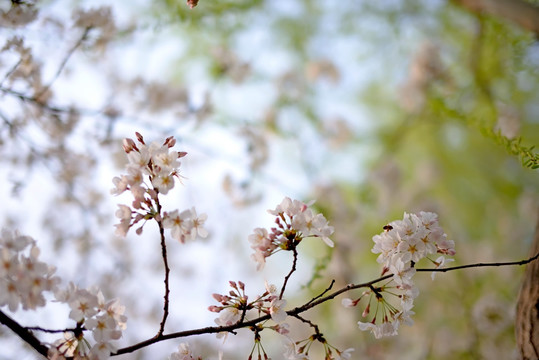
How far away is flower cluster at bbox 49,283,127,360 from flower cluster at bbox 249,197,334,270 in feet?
0.80

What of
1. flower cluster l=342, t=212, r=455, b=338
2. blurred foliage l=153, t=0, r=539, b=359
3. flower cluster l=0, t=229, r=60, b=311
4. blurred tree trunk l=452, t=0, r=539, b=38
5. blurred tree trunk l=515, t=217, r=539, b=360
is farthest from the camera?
blurred foliage l=153, t=0, r=539, b=359

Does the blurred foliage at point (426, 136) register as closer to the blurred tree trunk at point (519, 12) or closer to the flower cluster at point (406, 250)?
the blurred tree trunk at point (519, 12)

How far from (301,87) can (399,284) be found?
2.33 metres

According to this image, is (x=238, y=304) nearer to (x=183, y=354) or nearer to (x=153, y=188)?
(x=183, y=354)

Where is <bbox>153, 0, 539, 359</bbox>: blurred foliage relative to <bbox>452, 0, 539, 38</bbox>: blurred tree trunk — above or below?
above

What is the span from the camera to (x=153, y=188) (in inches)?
27.7

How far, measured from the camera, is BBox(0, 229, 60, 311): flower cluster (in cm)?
61

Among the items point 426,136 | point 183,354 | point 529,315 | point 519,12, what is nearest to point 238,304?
point 183,354

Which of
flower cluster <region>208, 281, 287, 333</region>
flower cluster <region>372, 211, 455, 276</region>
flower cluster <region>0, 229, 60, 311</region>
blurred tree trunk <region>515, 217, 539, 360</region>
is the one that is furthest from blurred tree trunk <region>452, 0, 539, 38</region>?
flower cluster <region>0, 229, 60, 311</region>

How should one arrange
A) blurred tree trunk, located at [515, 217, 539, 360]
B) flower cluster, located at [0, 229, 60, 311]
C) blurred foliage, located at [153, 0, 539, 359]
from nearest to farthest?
1. flower cluster, located at [0, 229, 60, 311]
2. blurred tree trunk, located at [515, 217, 539, 360]
3. blurred foliage, located at [153, 0, 539, 359]

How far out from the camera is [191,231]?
2.35ft

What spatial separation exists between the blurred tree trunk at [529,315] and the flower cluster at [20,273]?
2.76 feet

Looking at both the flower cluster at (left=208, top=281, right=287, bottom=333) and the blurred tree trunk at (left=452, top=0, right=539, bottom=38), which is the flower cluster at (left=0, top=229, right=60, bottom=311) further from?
the blurred tree trunk at (left=452, top=0, right=539, bottom=38)

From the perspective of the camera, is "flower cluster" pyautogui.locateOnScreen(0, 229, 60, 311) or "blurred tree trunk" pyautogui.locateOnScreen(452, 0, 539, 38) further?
"blurred tree trunk" pyautogui.locateOnScreen(452, 0, 539, 38)
